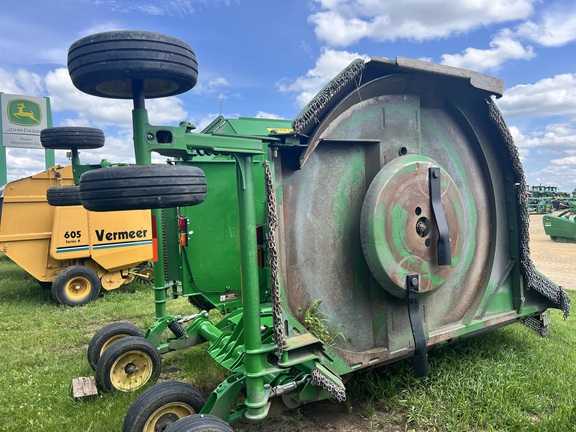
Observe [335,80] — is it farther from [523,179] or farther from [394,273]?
[523,179]

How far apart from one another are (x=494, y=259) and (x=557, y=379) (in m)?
1.07

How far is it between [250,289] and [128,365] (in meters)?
1.99

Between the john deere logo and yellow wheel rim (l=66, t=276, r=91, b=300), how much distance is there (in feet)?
38.9

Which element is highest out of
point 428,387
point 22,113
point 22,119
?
point 22,113

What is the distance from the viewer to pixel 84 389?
4008mm

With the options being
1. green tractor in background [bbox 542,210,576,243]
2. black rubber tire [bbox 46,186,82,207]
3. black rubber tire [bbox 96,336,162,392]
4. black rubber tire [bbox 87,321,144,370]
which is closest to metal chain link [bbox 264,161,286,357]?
black rubber tire [bbox 96,336,162,392]

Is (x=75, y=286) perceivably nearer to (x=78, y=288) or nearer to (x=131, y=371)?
(x=78, y=288)

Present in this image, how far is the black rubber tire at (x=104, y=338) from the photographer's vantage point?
14.9 ft

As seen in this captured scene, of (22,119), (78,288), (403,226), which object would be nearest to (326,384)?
(403,226)

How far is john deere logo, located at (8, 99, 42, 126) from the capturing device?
1728cm

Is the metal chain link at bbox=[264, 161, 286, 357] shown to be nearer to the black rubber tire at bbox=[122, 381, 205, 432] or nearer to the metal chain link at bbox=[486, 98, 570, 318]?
the black rubber tire at bbox=[122, 381, 205, 432]

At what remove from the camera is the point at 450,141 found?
3928 mm

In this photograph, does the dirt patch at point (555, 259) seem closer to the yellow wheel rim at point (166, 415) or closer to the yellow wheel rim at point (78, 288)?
the yellow wheel rim at point (166, 415)

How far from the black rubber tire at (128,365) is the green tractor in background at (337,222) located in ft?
0.04
